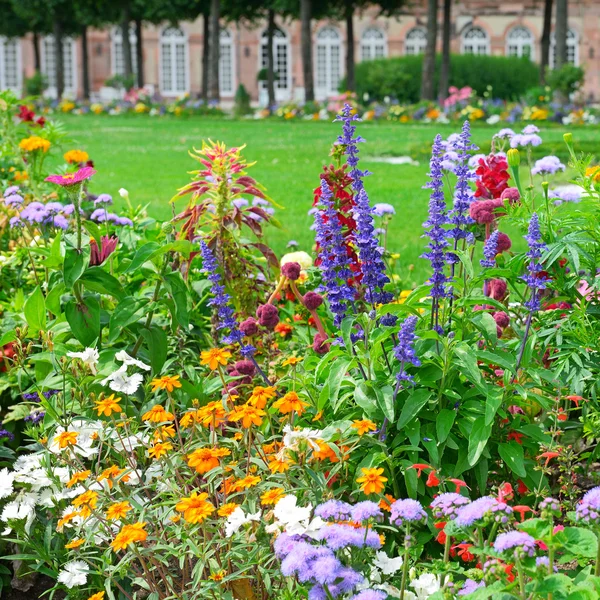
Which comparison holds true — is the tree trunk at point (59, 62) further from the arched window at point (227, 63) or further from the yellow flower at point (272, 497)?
the yellow flower at point (272, 497)

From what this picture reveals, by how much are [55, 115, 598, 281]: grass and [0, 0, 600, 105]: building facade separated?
1991 cm

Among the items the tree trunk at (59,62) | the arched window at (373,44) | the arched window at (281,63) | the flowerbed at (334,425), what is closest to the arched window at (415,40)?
the arched window at (373,44)

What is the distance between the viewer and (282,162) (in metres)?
11.1

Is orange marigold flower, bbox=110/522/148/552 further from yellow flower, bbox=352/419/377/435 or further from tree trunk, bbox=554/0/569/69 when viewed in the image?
tree trunk, bbox=554/0/569/69

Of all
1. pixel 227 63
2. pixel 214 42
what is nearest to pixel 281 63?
pixel 227 63

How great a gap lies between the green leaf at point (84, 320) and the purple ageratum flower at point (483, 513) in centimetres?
145

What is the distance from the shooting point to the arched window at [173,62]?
40.0 meters

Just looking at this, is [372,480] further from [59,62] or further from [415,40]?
[415,40]

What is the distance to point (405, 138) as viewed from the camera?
14164 mm

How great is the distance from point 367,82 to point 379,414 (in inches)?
1047

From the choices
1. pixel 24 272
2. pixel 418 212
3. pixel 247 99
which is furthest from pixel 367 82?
pixel 24 272

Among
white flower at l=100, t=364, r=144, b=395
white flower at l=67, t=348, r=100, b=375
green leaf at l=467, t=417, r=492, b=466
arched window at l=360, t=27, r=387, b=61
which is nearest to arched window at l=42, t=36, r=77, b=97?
arched window at l=360, t=27, r=387, b=61

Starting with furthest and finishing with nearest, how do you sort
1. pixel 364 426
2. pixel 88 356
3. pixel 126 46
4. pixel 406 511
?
pixel 126 46 → pixel 88 356 → pixel 364 426 → pixel 406 511

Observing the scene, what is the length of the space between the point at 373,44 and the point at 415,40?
1824mm
